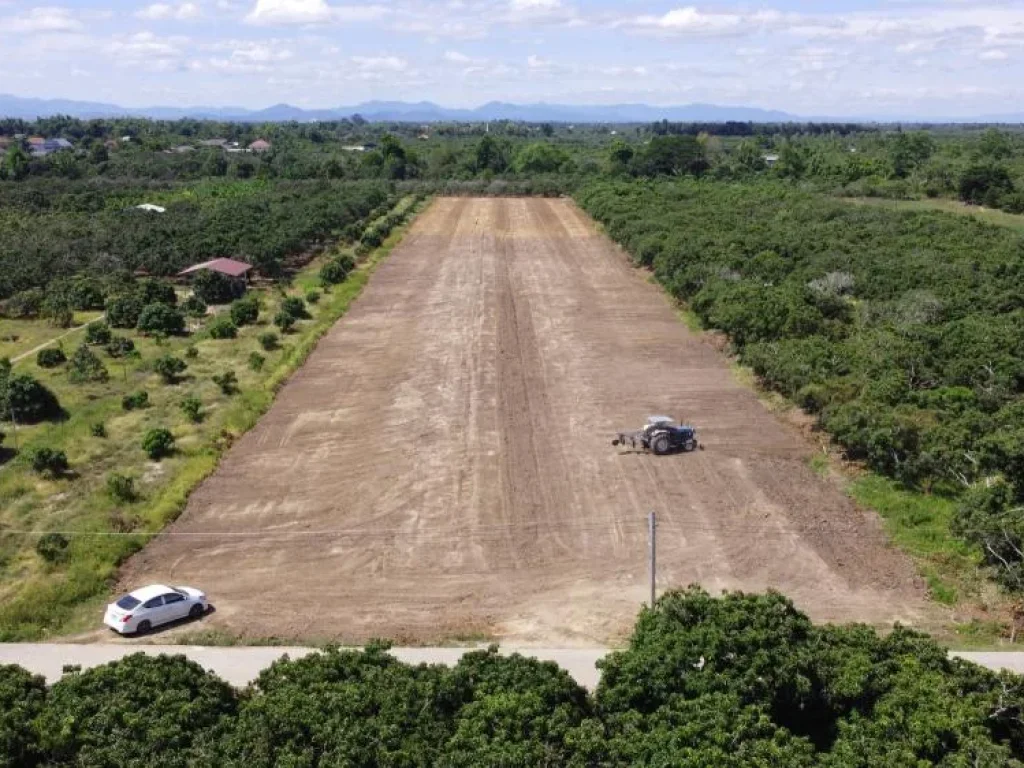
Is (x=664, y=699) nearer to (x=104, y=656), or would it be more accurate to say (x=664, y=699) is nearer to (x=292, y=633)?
(x=292, y=633)

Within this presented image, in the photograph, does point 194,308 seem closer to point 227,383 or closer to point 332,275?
point 332,275

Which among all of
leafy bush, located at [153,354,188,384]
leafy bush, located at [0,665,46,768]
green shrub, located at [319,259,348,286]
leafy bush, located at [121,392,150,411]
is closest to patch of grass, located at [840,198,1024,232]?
green shrub, located at [319,259,348,286]

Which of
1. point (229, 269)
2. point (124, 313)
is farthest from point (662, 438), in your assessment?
point (229, 269)

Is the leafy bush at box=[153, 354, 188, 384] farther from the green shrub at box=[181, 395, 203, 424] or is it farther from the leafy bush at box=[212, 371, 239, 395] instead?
the green shrub at box=[181, 395, 203, 424]

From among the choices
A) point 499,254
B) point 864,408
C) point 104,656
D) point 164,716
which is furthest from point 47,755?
point 499,254

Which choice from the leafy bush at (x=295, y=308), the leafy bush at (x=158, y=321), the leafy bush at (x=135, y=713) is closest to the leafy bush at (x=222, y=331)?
the leafy bush at (x=158, y=321)

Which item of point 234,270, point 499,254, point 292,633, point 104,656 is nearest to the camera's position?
point 104,656
